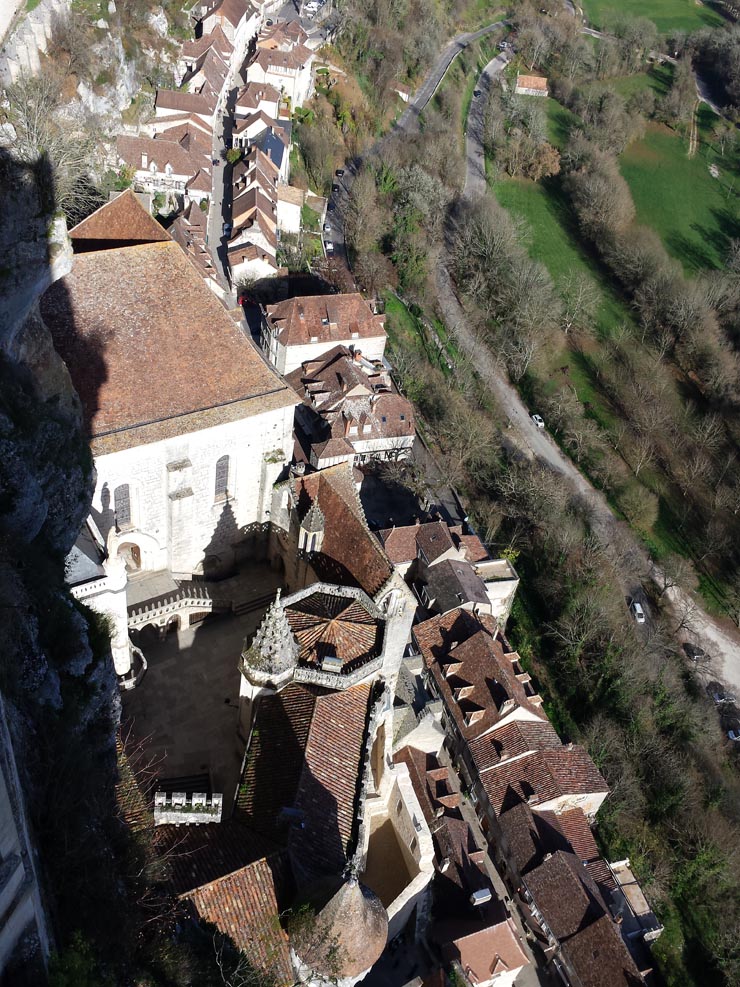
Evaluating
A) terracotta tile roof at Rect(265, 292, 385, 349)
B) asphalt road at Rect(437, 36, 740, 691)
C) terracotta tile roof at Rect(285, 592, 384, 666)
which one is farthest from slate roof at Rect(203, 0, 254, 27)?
terracotta tile roof at Rect(285, 592, 384, 666)

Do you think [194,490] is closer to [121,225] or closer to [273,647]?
[273,647]

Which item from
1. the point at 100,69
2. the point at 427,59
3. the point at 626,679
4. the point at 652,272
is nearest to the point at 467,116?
the point at 427,59

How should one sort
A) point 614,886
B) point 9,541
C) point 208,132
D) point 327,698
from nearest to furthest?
point 9,541 → point 327,698 → point 614,886 → point 208,132

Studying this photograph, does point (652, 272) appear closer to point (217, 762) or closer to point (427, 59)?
point (427, 59)

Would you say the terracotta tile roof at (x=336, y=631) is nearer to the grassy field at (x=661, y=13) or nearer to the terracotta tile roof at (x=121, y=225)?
the terracotta tile roof at (x=121, y=225)

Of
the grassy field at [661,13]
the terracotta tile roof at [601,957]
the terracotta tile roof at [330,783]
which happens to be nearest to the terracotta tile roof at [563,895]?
the terracotta tile roof at [601,957]

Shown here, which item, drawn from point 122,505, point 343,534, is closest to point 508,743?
point 343,534
